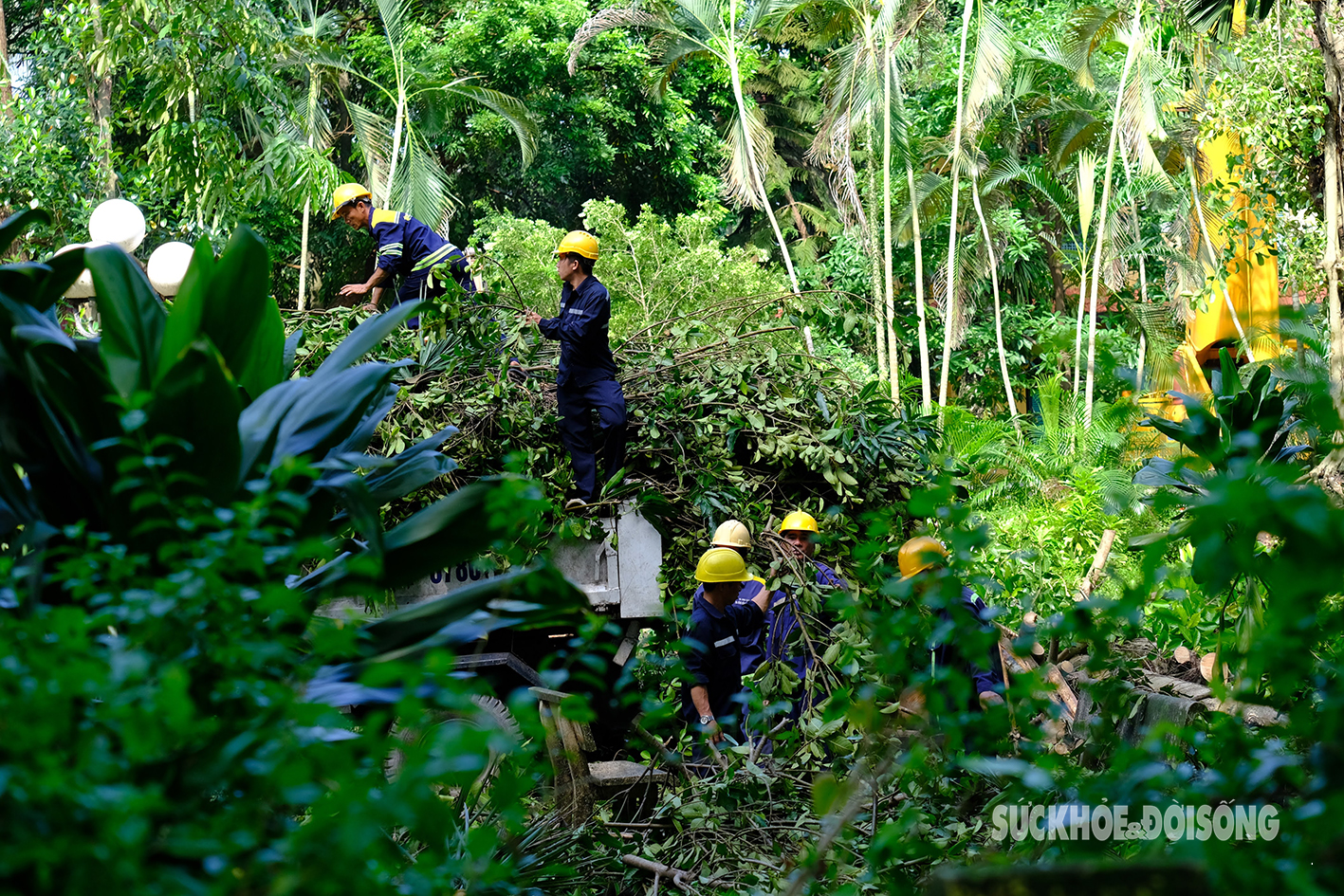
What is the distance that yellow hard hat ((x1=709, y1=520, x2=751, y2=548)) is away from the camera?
6230 millimetres

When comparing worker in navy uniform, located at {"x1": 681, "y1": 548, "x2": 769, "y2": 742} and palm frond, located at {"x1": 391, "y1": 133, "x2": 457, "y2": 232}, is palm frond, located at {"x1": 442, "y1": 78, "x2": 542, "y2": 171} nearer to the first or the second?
palm frond, located at {"x1": 391, "y1": 133, "x2": 457, "y2": 232}

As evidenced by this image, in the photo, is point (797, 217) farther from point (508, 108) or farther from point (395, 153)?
point (395, 153)

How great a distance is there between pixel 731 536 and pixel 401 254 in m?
2.91

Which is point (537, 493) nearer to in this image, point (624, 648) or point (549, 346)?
point (624, 648)

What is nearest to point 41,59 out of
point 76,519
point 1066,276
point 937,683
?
point 76,519

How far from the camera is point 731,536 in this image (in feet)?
20.5

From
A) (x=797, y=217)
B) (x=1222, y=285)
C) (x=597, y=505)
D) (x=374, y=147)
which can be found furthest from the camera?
(x=797, y=217)

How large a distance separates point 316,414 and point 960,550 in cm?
137

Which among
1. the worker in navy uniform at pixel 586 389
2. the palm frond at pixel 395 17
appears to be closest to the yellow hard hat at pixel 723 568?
the worker in navy uniform at pixel 586 389

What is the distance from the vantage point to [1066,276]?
26797 millimetres

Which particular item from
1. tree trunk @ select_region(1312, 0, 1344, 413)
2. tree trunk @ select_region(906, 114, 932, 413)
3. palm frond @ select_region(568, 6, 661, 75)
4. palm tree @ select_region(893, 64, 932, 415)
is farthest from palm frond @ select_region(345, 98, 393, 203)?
tree trunk @ select_region(1312, 0, 1344, 413)

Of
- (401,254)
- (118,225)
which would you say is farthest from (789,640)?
(118,225)

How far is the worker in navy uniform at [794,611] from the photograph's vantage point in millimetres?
5570

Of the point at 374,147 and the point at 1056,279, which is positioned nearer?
the point at 374,147
